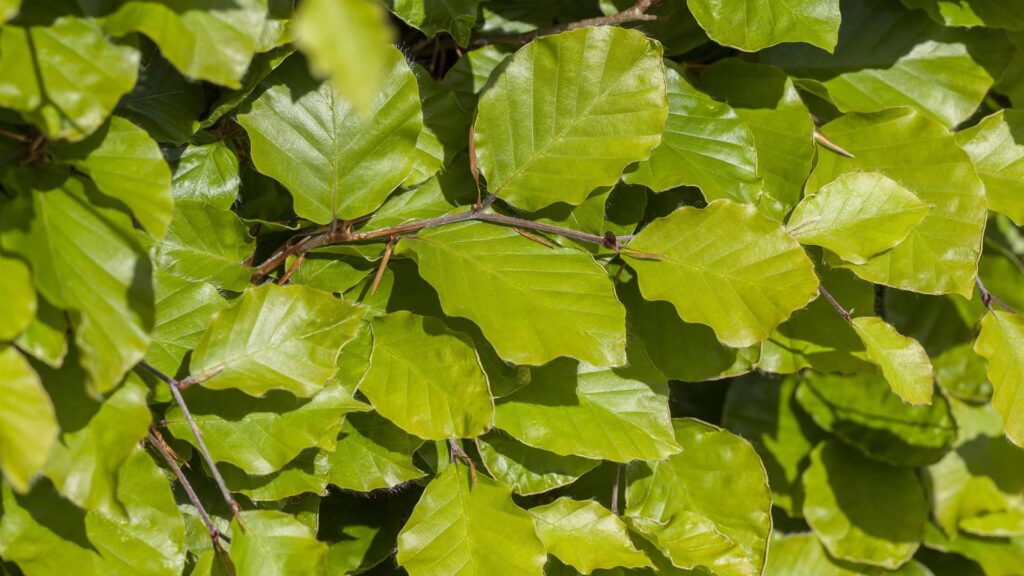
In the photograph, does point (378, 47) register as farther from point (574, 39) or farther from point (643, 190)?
point (643, 190)

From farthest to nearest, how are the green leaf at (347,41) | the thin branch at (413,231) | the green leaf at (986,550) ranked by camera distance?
1. the green leaf at (986,550)
2. the thin branch at (413,231)
3. the green leaf at (347,41)

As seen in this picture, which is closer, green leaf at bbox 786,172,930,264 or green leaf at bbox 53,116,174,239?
green leaf at bbox 53,116,174,239

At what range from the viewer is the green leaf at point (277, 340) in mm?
755

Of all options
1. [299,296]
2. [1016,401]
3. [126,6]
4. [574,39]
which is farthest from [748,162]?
[126,6]

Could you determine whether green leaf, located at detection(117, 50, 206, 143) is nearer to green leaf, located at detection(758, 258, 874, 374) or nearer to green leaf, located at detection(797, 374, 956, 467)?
green leaf, located at detection(758, 258, 874, 374)

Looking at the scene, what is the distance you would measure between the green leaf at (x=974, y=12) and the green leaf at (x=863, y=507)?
74 cm

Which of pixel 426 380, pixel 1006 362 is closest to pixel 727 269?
pixel 426 380

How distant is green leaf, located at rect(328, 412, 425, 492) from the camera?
889 mm

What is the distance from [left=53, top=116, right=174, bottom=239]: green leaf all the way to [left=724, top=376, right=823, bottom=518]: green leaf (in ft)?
3.64

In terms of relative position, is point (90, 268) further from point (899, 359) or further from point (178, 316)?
point (899, 359)

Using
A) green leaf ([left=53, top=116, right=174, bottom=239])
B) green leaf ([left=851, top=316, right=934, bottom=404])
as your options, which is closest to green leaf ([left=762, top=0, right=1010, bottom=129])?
green leaf ([left=851, top=316, right=934, bottom=404])

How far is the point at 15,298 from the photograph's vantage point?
59cm

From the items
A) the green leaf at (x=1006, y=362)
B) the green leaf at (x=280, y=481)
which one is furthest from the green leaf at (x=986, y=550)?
the green leaf at (x=280, y=481)

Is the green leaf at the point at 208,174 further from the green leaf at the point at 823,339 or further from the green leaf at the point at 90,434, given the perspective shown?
the green leaf at the point at 823,339
